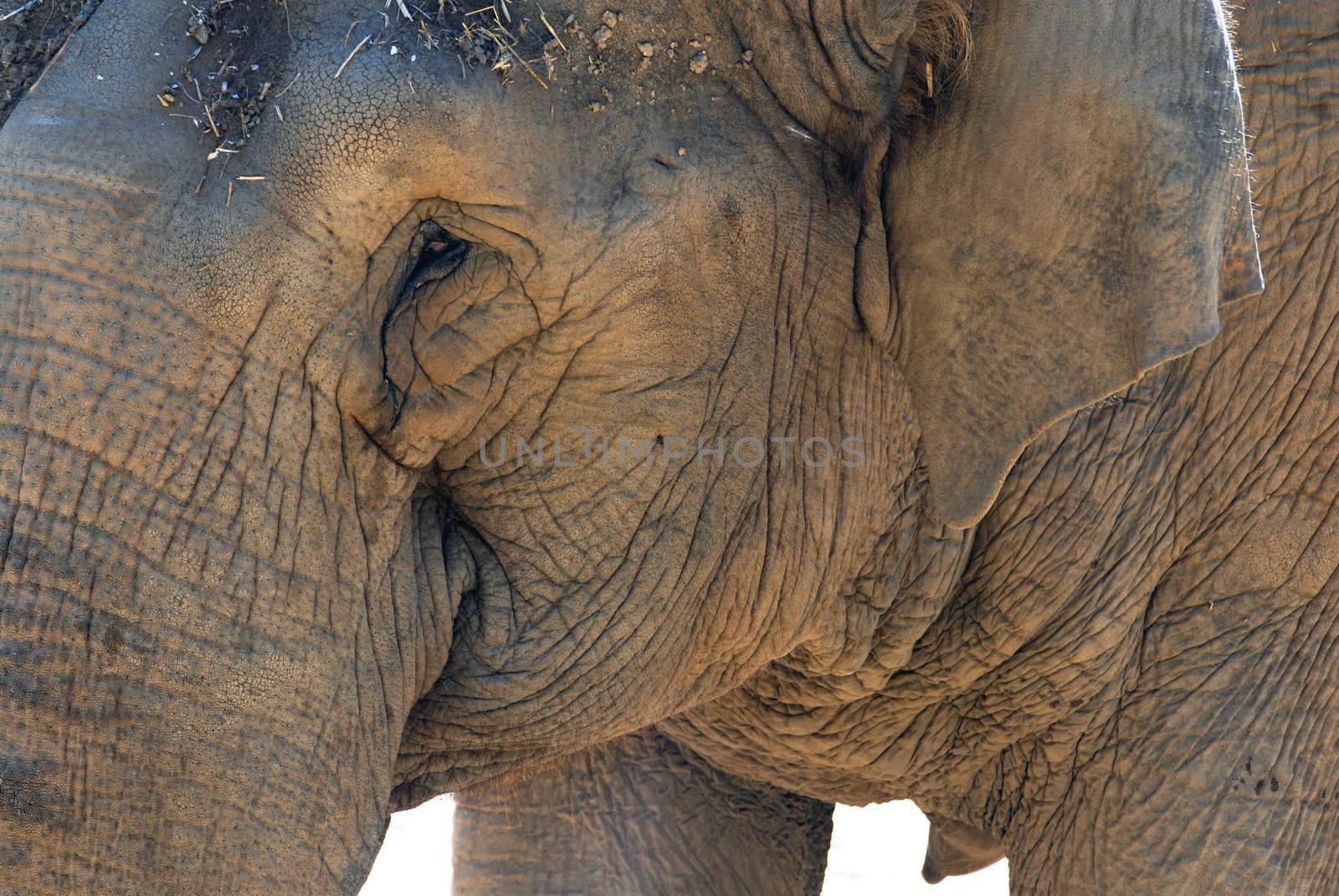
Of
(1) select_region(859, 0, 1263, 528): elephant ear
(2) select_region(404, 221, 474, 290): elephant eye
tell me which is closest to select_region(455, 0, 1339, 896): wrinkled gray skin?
(1) select_region(859, 0, 1263, 528): elephant ear

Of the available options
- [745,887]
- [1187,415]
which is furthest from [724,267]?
[745,887]

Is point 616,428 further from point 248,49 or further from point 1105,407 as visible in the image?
point 1105,407

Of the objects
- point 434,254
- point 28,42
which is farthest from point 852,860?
point 28,42

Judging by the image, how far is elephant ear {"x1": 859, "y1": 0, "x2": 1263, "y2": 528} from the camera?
216 centimetres

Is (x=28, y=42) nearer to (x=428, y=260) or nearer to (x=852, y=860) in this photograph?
(x=428, y=260)

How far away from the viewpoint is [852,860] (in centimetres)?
598

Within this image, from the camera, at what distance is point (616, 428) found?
7.59 feet

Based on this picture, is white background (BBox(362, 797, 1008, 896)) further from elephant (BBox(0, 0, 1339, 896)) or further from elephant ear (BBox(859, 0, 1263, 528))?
elephant ear (BBox(859, 0, 1263, 528))

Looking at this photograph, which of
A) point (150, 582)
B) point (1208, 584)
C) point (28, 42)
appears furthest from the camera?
A: point (1208, 584)

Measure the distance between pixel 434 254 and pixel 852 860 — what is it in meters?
4.22

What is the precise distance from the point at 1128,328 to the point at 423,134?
0.90 metres

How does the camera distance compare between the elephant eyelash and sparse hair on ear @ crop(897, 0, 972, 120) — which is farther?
sparse hair on ear @ crop(897, 0, 972, 120)

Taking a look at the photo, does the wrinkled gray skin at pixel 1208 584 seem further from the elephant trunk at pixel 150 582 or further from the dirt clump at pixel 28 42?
the dirt clump at pixel 28 42

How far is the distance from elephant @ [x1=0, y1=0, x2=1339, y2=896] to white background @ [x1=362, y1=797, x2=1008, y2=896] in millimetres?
2616
